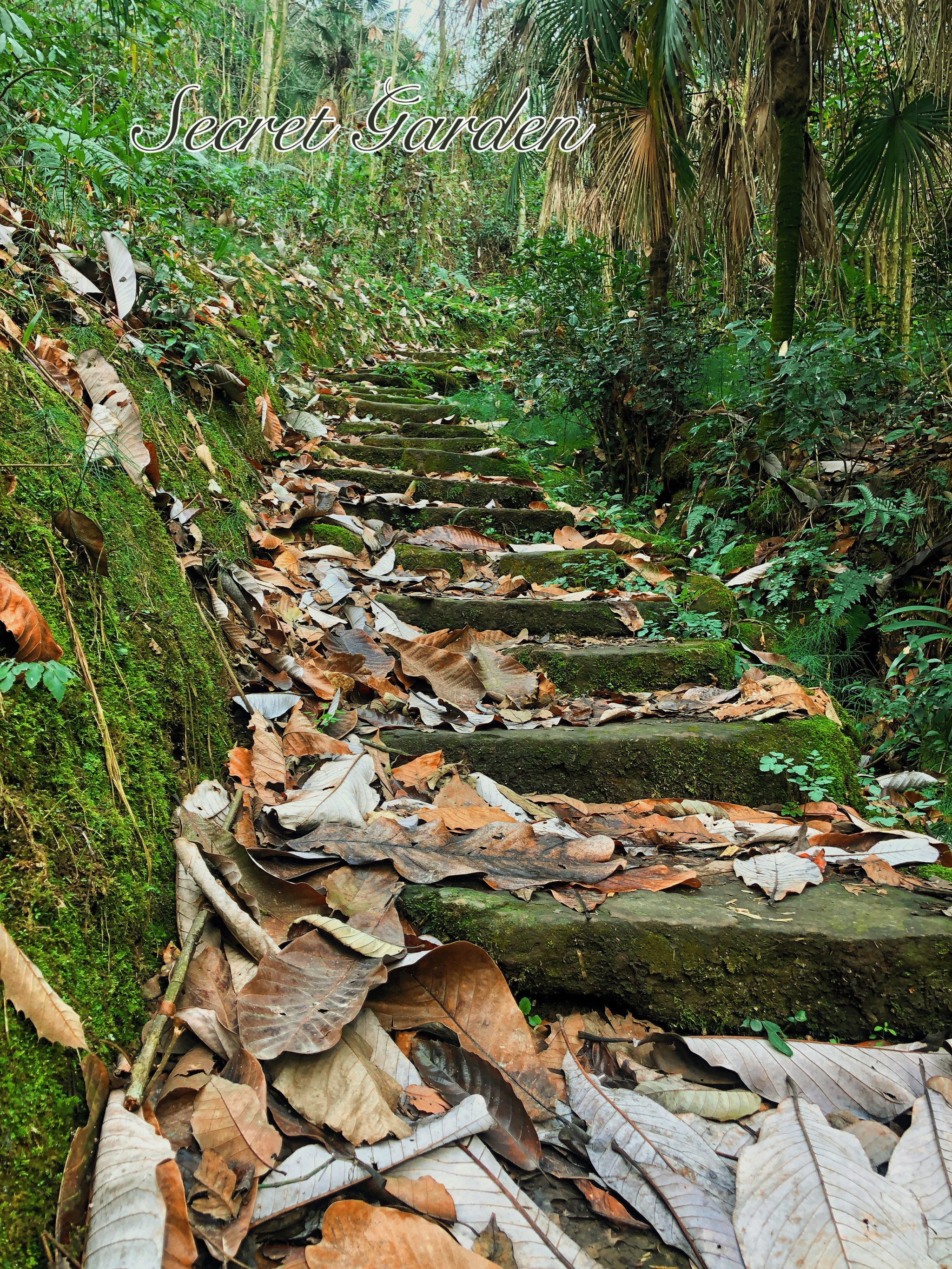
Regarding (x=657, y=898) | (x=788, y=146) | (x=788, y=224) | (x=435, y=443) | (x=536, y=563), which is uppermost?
(x=788, y=146)

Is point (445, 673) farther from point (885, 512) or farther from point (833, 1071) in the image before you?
point (885, 512)

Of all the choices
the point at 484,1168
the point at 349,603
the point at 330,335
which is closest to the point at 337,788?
the point at 484,1168

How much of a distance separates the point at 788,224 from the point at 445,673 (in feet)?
9.23

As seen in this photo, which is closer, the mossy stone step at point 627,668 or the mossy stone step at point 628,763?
the mossy stone step at point 628,763

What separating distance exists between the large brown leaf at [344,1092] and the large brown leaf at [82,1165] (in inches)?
7.9

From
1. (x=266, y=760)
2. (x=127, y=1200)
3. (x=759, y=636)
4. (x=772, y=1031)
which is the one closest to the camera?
(x=127, y=1200)

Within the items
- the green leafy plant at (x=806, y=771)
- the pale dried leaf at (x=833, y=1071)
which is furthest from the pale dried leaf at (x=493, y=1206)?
the green leafy plant at (x=806, y=771)

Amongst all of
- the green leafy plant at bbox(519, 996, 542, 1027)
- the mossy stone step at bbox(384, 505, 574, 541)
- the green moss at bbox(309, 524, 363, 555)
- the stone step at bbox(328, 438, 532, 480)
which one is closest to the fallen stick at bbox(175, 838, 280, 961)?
the green leafy plant at bbox(519, 996, 542, 1027)

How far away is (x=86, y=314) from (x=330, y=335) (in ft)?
15.4

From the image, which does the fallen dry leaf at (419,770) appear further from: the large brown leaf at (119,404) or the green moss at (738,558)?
the green moss at (738,558)

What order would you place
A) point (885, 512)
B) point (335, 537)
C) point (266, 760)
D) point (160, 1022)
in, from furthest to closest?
point (335, 537) < point (885, 512) < point (266, 760) < point (160, 1022)

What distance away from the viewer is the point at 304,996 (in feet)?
3.16

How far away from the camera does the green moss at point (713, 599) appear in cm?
276

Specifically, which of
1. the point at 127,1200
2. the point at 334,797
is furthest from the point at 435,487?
the point at 127,1200
